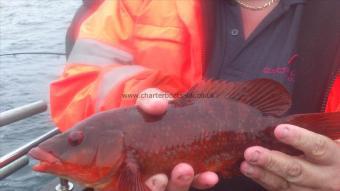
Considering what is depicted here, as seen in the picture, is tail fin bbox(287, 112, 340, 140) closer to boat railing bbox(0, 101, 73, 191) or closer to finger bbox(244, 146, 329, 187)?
finger bbox(244, 146, 329, 187)

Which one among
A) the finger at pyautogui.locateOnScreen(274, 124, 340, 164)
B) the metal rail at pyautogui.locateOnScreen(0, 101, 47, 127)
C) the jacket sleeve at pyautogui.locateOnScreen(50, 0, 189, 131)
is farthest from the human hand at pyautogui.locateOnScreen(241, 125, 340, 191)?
the metal rail at pyautogui.locateOnScreen(0, 101, 47, 127)

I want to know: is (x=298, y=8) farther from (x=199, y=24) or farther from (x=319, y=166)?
(x=319, y=166)

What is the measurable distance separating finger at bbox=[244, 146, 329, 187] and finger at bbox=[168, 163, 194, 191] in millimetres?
249

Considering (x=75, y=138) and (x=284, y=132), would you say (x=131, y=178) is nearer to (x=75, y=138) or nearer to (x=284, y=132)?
(x=75, y=138)

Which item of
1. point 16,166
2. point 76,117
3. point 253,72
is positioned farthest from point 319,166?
point 16,166

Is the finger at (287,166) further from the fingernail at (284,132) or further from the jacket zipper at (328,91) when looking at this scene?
the jacket zipper at (328,91)

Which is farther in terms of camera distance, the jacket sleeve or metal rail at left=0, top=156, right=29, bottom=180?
metal rail at left=0, top=156, right=29, bottom=180

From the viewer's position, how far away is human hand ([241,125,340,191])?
1.82 meters

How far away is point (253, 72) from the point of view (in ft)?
7.63

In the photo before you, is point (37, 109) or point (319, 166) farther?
point (37, 109)

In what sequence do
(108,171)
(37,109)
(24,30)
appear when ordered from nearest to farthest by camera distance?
(108,171) → (37,109) → (24,30)

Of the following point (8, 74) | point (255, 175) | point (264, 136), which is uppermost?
point (264, 136)

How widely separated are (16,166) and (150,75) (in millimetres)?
1124

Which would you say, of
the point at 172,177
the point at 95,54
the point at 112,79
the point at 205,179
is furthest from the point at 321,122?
the point at 95,54
